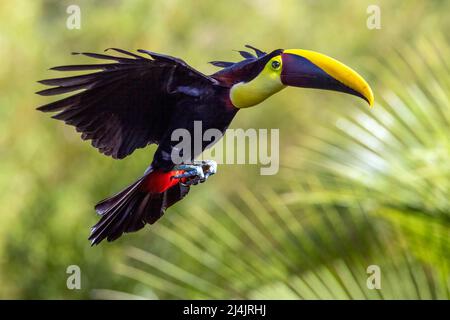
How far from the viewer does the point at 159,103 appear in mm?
1189

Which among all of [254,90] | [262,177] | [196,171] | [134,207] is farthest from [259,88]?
[262,177]

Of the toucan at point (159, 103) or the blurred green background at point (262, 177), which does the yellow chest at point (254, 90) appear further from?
the blurred green background at point (262, 177)

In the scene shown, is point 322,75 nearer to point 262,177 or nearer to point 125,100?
point 125,100

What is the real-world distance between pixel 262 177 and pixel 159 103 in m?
6.28

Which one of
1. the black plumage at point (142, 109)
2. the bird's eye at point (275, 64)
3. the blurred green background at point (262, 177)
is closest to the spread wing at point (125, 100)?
the black plumage at point (142, 109)

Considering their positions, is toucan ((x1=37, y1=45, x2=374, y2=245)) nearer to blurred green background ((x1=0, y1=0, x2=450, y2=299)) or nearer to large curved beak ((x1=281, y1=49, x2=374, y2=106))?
large curved beak ((x1=281, y1=49, x2=374, y2=106))

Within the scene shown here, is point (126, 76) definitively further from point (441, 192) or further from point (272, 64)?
point (441, 192)

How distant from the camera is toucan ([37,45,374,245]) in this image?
109 cm

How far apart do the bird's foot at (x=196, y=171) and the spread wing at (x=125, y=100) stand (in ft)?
0.21

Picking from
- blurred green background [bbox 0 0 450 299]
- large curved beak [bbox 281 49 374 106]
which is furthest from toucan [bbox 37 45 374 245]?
Result: blurred green background [bbox 0 0 450 299]

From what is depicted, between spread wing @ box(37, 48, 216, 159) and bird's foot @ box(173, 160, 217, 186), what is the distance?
6cm

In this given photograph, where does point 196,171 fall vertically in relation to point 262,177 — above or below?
below
